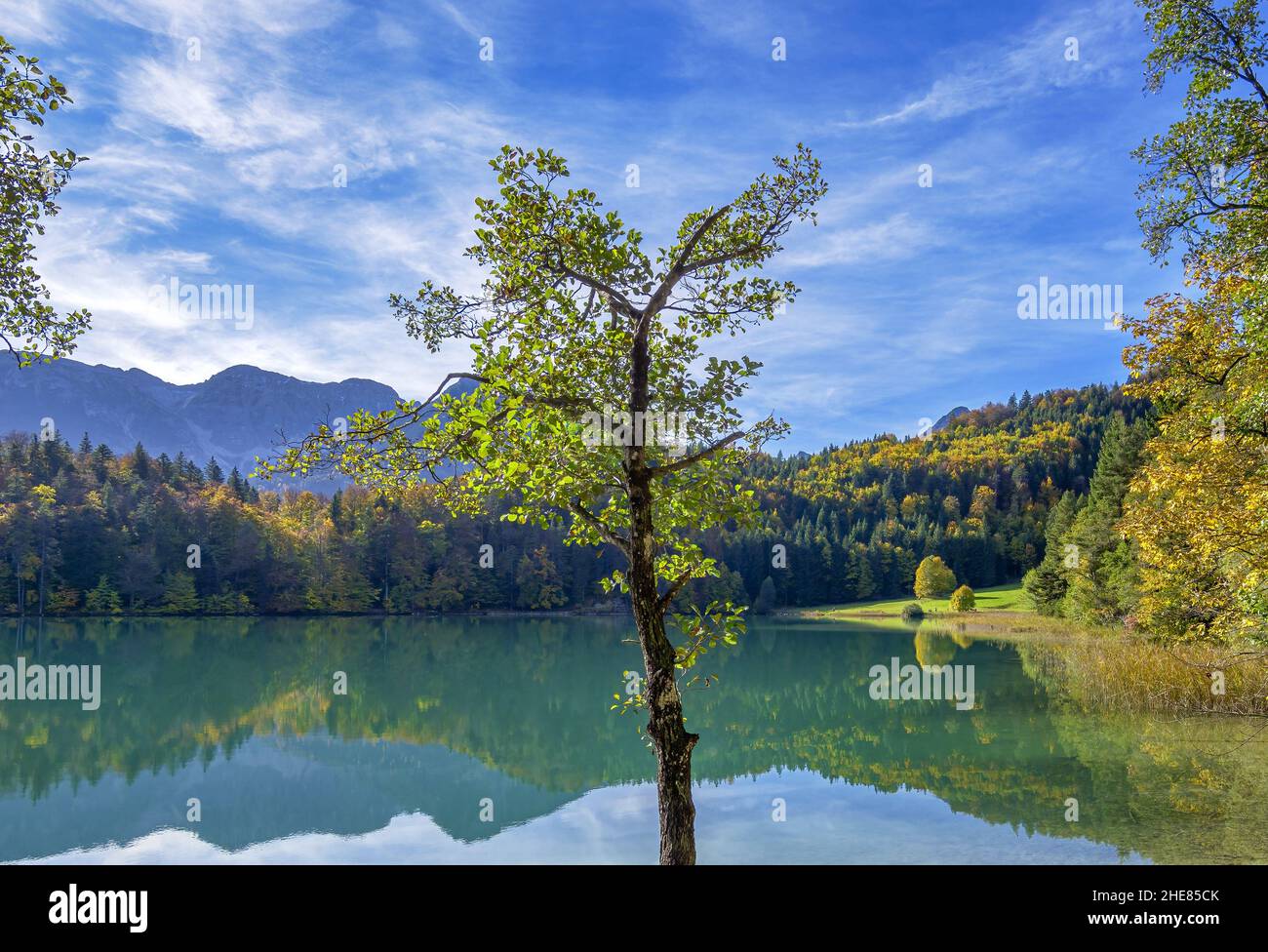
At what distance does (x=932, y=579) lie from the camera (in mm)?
82625

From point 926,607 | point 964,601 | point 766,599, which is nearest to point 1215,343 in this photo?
point 964,601

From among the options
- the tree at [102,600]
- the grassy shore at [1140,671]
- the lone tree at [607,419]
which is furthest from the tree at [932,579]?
the lone tree at [607,419]

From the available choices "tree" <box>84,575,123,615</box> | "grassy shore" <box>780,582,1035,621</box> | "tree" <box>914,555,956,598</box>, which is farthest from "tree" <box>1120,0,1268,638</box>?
"tree" <box>84,575,123,615</box>

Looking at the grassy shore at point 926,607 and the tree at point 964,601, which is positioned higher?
the tree at point 964,601

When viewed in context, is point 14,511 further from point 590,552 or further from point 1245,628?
point 1245,628

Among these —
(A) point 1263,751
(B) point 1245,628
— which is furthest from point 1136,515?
(A) point 1263,751

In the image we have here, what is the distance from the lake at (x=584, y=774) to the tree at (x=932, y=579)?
4846 centimetres

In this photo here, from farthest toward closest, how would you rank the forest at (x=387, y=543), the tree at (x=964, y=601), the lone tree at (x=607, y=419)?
the forest at (x=387, y=543) → the tree at (x=964, y=601) → the lone tree at (x=607, y=419)

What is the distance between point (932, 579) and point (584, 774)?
71.6 metres

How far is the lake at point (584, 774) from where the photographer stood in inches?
525

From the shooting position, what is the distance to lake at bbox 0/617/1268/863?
43.8 feet

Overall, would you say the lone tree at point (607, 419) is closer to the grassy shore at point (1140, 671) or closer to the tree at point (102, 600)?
the grassy shore at point (1140, 671)

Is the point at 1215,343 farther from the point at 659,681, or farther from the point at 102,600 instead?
the point at 102,600
